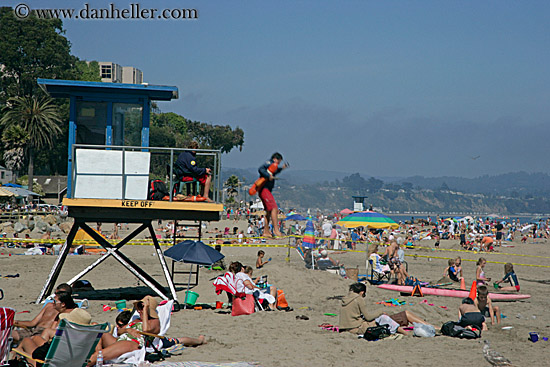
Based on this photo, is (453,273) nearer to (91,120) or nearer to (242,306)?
(242,306)

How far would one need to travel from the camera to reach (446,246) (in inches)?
1719

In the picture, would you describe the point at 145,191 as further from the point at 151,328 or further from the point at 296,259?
the point at 296,259

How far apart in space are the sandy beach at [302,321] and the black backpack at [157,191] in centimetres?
287

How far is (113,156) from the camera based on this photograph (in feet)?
44.0

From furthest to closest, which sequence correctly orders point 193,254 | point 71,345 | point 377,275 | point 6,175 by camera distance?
point 6,175
point 377,275
point 193,254
point 71,345

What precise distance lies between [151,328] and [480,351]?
246 inches

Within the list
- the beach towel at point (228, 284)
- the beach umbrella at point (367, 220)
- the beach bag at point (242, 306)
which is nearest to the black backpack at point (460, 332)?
the beach bag at point (242, 306)

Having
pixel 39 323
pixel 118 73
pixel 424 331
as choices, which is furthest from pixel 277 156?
pixel 118 73

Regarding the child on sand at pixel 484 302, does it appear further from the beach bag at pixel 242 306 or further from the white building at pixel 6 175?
the white building at pixel 6 175

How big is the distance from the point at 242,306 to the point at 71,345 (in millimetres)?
6606

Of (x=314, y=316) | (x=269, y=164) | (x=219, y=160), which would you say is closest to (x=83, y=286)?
(x=314, y=316)

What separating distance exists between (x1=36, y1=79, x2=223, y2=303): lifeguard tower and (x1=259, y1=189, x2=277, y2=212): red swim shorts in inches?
267

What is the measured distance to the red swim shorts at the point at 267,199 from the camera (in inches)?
203

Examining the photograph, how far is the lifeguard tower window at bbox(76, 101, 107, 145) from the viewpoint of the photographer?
1478cm
